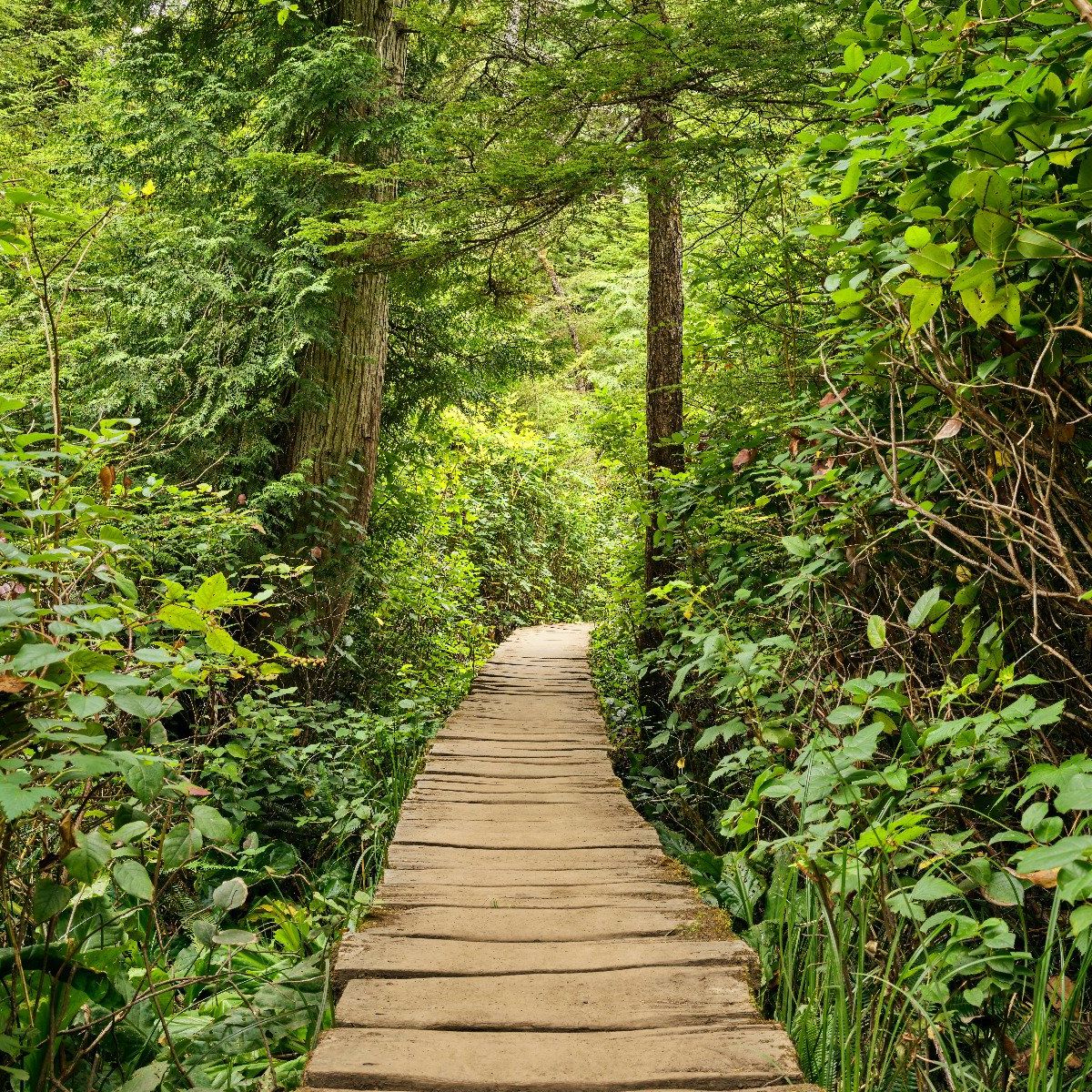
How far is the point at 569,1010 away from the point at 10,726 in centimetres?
156

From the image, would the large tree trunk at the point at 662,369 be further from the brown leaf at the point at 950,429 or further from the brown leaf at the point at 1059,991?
the brown leaf at the point at 1059,991

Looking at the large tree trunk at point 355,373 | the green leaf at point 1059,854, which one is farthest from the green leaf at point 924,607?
the large tree trunk at point 355,373

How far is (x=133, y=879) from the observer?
1815mm

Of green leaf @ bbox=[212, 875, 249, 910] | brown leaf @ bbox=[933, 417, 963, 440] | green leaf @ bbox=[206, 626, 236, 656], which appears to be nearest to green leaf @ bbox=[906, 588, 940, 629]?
brown leaf @ bbox=[933, 417, 963, 440]

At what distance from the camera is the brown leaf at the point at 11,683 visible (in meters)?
1.61

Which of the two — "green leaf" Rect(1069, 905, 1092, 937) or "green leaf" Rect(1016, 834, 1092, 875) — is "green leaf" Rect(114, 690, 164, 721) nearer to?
"green leaf" Rect(1016, 834, 1092, 875)

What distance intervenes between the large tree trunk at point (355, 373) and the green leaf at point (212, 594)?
4.25 metres

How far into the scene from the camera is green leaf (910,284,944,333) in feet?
5.90

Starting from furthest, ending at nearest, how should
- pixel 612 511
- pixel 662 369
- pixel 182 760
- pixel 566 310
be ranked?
pixel 566 310 < pixel 612 511 < pixel 662 369 < pixel 182 760

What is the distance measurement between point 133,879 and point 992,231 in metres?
2.44

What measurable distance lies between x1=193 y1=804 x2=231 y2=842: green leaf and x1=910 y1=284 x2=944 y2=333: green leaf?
204 centimetres

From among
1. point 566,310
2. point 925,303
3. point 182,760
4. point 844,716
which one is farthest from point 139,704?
point 566,310

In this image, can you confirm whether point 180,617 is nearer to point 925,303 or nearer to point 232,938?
point 232,938

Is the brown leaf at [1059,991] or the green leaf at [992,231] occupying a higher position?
the green leaf at [992,231]
